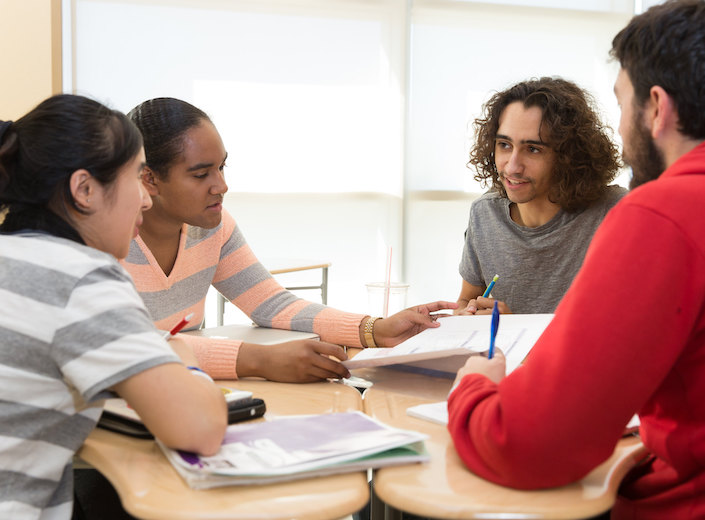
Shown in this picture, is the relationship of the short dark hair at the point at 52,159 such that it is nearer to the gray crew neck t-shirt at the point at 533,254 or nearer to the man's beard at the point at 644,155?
the man's beard at the point at 644,155

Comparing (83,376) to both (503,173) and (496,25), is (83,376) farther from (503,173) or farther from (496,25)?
(496,25)

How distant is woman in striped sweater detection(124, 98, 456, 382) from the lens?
5.86 ft

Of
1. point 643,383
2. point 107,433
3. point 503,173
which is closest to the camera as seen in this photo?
point 643,383

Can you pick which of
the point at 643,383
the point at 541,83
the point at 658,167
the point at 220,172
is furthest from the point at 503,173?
the point at 643,383

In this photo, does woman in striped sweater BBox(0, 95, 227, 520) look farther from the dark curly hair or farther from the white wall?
the white wall

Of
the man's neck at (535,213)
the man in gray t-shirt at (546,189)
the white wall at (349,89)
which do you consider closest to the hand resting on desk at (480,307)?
the man in gray t-shirt at (546,189)

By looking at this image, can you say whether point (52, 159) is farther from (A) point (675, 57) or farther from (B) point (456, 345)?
(A) point (675, 57)

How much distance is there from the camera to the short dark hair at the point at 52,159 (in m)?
1.08

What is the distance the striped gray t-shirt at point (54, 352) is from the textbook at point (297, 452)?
0.15 meters

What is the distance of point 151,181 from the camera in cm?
185

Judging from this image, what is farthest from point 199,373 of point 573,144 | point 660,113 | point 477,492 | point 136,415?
point 573,144

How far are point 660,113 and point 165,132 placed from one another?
4.07ft

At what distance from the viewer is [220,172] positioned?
6.29 ft

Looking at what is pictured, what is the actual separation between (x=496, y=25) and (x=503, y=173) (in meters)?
3.11
